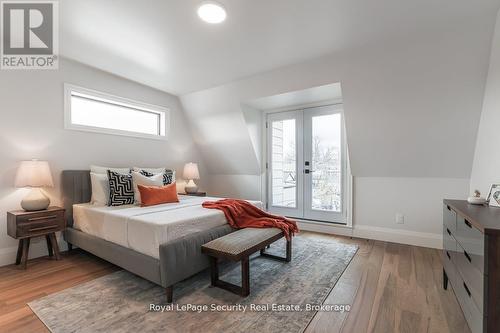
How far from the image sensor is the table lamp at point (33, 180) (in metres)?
2.50

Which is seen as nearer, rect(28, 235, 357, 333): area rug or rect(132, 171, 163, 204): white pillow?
rect(28, 235, 357, 333): area rug

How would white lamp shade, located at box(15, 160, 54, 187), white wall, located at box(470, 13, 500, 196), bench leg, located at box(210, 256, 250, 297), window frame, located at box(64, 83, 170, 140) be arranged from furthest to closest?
window frame, located at box(64, 83, 170, 140), white lamp shade, located at box(15, 160, 54, 187), white wall, located at box(470, 13, 500, 196), bench leg, located at box(210, 256, 250, 297)

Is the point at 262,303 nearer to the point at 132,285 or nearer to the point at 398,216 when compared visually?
the point at 132,285

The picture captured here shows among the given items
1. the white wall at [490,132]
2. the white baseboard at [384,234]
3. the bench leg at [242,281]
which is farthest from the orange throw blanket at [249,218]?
the white wall at [490,132]

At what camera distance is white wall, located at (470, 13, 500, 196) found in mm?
2141

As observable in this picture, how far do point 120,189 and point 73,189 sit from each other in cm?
61

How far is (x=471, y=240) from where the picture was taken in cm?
140

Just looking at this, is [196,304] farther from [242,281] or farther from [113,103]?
[113,103]

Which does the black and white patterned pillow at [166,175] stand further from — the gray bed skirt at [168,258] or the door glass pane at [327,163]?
the door glass pane at [327,163]

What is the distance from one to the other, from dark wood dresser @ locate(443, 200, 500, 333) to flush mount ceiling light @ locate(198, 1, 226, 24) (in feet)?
7.59

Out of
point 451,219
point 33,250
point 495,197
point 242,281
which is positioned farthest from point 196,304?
point 495,197

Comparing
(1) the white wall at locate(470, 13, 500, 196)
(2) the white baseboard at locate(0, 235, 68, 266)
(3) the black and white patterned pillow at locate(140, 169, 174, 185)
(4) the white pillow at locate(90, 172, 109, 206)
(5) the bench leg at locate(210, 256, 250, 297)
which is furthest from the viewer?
(3) the black and white patterned pillow at locate(140, 169, 174, 185)

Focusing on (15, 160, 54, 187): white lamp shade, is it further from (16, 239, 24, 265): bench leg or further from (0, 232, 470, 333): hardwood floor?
(0, 232, 470, 333): hardwood floor

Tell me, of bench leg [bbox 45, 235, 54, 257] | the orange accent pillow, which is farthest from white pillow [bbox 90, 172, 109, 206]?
bench leg [bbox 45, 235, 54, 257]
